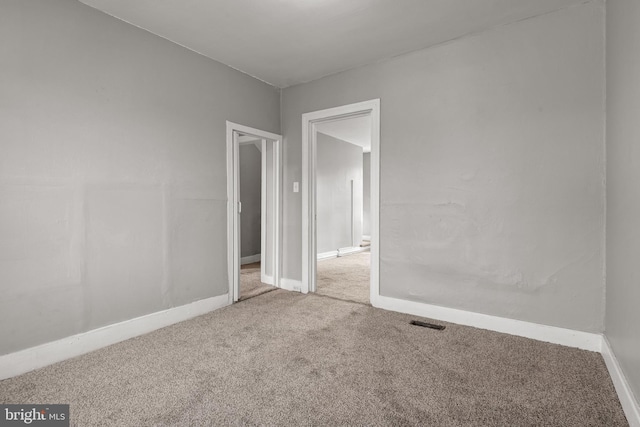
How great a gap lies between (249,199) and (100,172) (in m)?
3.57

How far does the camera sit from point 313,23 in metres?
2.61

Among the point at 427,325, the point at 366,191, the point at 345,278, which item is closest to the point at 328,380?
the point at 427,325

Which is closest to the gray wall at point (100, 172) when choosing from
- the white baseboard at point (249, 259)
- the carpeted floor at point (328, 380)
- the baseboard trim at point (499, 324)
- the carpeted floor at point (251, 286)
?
the carpeted floor at point (328, 380)

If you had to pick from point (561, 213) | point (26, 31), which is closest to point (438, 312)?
point (561, 213)

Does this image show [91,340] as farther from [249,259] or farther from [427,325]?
[249,259]

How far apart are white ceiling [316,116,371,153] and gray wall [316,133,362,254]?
19 centimetres

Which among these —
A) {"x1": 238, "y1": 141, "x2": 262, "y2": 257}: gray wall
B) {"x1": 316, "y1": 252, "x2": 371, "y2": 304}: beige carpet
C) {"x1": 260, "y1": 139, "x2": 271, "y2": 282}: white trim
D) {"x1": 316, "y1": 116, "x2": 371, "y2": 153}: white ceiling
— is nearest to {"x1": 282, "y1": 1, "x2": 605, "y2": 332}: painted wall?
{"x1": 316, "y1": 252, "x2": 371, "y2": 304}: beige carpet

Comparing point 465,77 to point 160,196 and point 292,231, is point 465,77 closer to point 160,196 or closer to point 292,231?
point 292,231

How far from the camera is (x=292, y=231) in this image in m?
3.99

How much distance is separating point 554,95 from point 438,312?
6.58 feet

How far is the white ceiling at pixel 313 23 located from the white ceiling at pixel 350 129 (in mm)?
2289

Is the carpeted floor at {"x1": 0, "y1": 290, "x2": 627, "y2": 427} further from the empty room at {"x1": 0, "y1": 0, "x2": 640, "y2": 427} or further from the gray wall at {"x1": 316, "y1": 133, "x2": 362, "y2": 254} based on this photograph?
the gray wall at {"x1": 316, "y1": 133, "x2": 362, "y2": 254}

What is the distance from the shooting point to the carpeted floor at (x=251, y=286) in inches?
150

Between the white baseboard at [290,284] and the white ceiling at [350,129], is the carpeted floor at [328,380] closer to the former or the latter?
the white baseboard at [290,284]
